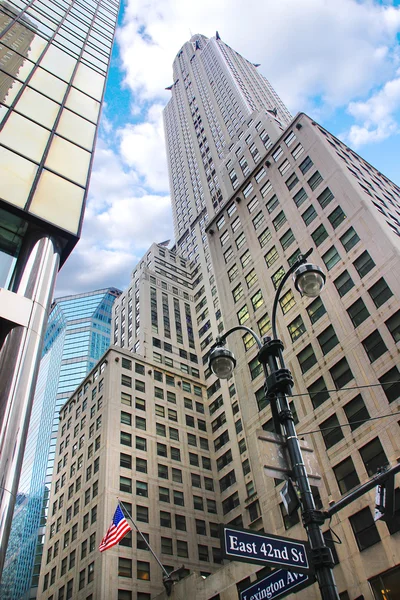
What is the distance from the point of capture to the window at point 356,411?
31781 millimetres

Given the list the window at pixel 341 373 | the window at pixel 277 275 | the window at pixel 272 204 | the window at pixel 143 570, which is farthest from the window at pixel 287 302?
the window at pixel 143 570

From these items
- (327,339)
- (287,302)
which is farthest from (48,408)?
(327,339)

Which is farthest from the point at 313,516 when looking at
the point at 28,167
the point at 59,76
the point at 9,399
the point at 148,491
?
the point at 148,491

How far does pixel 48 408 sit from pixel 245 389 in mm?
133635

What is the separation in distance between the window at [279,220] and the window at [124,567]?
124ft

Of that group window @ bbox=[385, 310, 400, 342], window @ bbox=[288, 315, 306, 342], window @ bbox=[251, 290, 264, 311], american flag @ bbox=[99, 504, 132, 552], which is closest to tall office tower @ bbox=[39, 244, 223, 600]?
american flag @ bbox=[99, 504, 132, 552]

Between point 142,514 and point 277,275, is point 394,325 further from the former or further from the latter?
point 142,514

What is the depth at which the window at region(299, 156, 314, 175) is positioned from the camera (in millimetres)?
48700

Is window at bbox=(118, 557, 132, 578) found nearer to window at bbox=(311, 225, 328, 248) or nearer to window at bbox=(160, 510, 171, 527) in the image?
window at bbox=(160, 510, 171, 527)

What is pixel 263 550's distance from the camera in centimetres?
844

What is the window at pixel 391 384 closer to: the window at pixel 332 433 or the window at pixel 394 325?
the window at pixel 394 325

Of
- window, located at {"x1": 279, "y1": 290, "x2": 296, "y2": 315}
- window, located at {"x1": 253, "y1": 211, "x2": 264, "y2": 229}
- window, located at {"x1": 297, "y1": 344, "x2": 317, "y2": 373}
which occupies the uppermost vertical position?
window, located at {"x1": 253, "y1": 211, "x2": 264, "y2": 229}

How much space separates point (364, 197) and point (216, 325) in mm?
47658

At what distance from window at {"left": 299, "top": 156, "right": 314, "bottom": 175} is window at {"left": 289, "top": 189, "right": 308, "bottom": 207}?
2.67 metres
